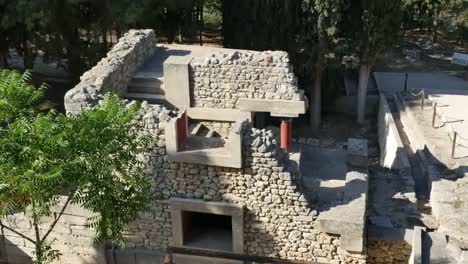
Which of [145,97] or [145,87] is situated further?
[145,87]

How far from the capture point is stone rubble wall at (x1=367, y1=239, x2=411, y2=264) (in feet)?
39.6

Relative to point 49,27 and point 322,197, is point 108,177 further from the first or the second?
point 49,27

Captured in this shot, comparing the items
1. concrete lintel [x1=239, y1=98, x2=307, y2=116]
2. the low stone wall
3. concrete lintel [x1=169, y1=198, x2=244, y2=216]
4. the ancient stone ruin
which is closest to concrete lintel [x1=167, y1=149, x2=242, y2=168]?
the ancient stone ruin

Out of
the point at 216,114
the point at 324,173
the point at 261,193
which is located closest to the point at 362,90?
the point at 216,114

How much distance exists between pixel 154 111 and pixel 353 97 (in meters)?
17.0

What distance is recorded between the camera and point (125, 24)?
901 inches

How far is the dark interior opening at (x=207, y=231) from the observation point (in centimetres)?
1274

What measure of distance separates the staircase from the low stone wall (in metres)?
6.97

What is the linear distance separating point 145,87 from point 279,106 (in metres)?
3.61

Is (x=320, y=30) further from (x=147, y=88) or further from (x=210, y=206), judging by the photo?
(x=210, y=206)

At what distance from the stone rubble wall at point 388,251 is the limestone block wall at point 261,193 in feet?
2.10

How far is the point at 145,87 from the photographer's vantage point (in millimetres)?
15922

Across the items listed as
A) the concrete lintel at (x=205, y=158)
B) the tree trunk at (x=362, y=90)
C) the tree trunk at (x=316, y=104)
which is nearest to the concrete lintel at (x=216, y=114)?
the concrete lintel at (x=205, y=158)

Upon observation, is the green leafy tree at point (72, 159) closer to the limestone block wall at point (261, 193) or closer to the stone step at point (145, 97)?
the limestone block wall at point (261, 193)
